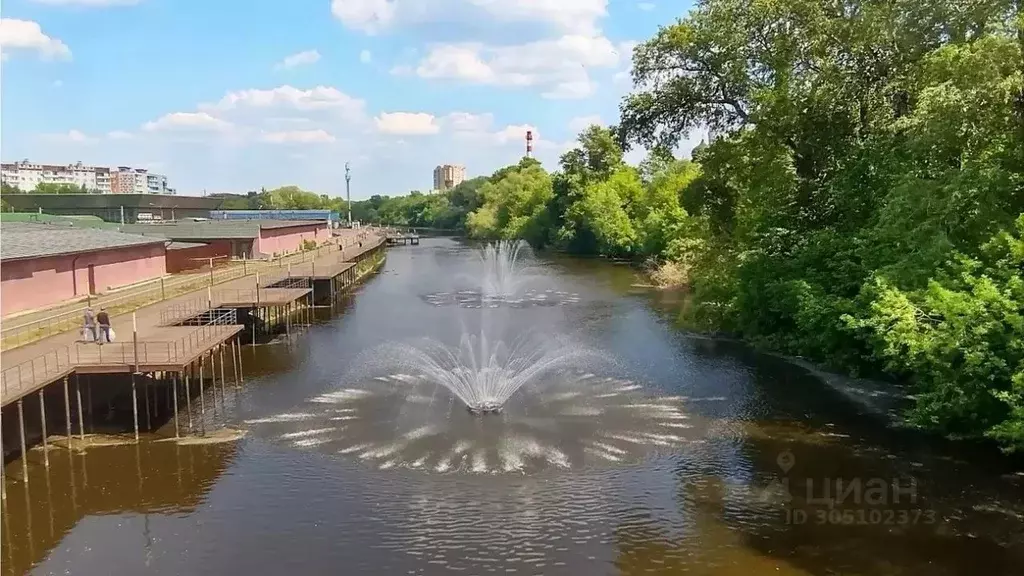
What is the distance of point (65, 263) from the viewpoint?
37812 mm

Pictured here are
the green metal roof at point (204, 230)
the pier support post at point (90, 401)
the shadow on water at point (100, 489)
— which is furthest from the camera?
the green metal roof at point (204, 230)

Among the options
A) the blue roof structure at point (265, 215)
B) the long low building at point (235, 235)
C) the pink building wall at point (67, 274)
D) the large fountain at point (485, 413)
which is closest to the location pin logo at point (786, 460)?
the large fountain at point (485, 413)

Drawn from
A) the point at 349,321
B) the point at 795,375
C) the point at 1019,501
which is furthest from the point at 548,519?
the point at 349,321

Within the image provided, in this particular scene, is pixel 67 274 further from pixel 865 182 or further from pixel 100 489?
pixel 865 182

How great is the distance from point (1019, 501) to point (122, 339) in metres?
27.3

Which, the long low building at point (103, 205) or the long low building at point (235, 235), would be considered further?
the long low building at point (103, 205)

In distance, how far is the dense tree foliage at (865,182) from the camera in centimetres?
2028

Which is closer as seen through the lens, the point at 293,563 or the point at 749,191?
the point at 293,563

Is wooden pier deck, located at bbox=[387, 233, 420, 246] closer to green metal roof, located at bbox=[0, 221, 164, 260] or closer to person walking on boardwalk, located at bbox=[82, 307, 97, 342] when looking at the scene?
green metal roof, located at bbox=[0, 221, 164, 260]

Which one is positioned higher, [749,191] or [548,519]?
[749,191]

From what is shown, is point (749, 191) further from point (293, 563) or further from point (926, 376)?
point (293, 563)

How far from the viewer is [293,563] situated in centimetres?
1591

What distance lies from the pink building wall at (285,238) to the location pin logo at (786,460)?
54.0m

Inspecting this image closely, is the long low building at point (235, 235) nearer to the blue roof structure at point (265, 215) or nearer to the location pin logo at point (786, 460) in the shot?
the blue roof structure at point (265, 215)
